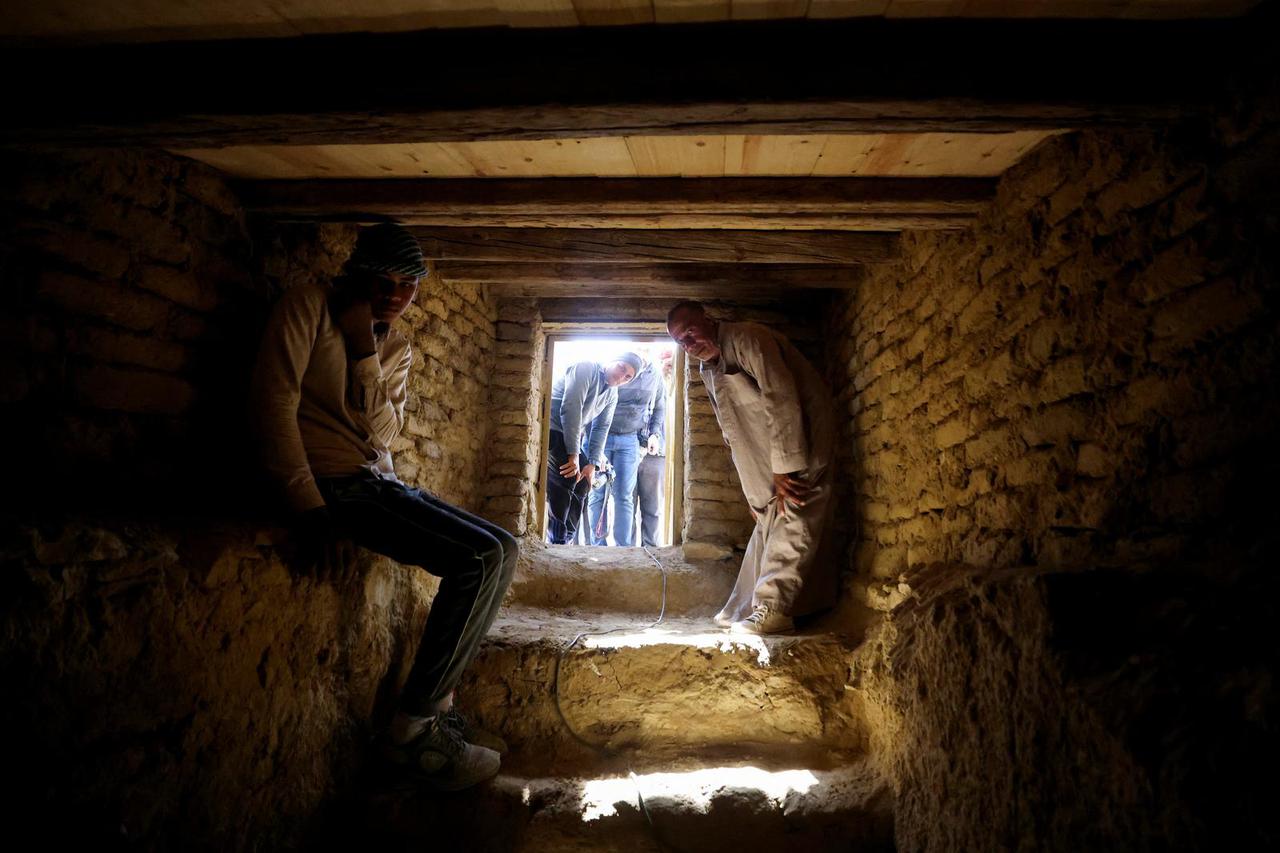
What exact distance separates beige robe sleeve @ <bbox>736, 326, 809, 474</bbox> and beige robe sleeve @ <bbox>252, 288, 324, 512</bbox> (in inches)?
86.1

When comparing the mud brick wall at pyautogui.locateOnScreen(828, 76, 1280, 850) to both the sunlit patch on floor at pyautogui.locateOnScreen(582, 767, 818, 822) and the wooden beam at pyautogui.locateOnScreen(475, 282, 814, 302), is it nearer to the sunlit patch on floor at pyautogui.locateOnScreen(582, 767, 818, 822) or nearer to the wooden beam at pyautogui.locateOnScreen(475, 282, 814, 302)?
the sunlit patch on floor at pyautogui.locateOnScreen(582, 767, 818, 822)

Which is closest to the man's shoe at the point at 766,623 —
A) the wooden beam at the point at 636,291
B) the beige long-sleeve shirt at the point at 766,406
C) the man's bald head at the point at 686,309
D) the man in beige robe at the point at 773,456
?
the man in beige robe at the point at 773,456

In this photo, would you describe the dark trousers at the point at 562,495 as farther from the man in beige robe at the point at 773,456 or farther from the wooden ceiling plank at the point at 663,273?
the man in beige robe at the point at 773,456

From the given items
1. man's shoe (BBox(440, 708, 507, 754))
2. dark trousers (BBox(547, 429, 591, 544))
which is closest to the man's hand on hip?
man's shoe (BBox(440, 708, 507, 754))

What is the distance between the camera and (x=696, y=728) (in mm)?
2531

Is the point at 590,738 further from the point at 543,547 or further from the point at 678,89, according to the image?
the point at 678,89

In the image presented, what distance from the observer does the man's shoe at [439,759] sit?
6.57ft

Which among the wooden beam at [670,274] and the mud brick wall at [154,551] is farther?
the wooden beam at [670,274]

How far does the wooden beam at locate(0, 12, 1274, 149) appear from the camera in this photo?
1301mm

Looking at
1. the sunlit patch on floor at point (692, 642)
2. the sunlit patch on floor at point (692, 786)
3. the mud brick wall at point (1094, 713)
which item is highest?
the mud brick wall at point (1094, 713)

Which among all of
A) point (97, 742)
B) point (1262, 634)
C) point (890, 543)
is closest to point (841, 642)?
point (890, 543)

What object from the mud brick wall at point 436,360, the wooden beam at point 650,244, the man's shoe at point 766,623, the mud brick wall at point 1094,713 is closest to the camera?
the mud brick wall at point 1094,713

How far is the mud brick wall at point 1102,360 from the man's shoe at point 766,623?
836 millimetres

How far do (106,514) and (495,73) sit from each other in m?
1.50
